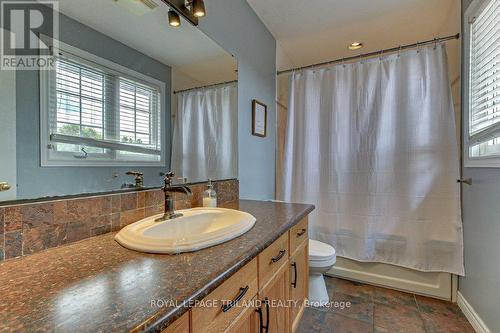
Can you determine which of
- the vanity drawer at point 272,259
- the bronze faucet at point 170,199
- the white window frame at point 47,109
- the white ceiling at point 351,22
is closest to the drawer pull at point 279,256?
the vanity drawer at point 272,259

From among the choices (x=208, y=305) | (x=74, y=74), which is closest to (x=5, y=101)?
(x=74, y=74)

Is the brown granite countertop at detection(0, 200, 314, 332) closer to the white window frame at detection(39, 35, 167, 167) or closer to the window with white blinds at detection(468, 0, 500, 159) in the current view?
the white window frame at detection(39, 35, 167, 167)

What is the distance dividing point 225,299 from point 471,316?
192cm

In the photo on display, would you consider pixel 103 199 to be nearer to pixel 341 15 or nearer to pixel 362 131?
pixel 362 131

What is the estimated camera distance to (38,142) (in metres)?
0.72

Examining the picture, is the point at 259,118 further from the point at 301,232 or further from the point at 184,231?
the point at 184,231

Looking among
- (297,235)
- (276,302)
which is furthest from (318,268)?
(276,302)

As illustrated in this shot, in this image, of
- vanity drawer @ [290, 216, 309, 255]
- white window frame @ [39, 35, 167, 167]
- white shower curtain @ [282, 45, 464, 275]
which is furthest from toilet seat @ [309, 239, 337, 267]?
white window frame @ [39, 35, 167, 167]

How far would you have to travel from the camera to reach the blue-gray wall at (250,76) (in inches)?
63.2

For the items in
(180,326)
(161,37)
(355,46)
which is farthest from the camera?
(355,46)

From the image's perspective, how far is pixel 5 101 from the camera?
0.65m

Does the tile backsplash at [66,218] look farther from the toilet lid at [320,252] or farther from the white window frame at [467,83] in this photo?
the white window frame at [467,83]

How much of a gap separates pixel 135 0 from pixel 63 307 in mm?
1163

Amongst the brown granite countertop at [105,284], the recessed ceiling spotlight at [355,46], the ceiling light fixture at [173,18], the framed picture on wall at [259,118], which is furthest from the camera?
the recessed ceiling spotlight at [355,46]
